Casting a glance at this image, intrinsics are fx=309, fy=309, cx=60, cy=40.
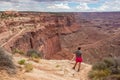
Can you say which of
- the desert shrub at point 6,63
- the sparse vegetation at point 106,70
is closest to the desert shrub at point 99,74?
the sparse vegetation at point 106,70

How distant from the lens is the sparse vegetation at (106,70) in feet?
43.5

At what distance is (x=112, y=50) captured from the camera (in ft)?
236

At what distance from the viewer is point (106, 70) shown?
1398 centimetres

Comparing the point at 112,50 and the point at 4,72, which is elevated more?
the point at 4,72

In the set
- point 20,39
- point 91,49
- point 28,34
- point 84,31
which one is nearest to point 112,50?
point 91,49

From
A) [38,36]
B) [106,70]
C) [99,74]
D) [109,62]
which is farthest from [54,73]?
[38,36]

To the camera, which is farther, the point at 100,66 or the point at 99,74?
the point at 100,66

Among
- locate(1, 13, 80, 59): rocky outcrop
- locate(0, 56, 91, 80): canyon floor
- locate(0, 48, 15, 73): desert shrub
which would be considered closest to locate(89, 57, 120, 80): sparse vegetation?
locate(0, 56, 91, 80): canyon floor

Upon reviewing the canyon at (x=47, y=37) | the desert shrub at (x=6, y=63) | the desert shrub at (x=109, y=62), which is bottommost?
the canyon at (x=47, y=37)

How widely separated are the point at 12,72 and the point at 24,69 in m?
1.22

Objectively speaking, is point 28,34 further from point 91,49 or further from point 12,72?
point 12,72

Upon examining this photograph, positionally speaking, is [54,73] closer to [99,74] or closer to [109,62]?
[99,74]

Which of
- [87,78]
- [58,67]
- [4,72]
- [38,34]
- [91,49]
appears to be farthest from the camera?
[91,49]

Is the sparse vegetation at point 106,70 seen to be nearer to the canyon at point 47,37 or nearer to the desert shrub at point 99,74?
the desert shrub at point 99,74
